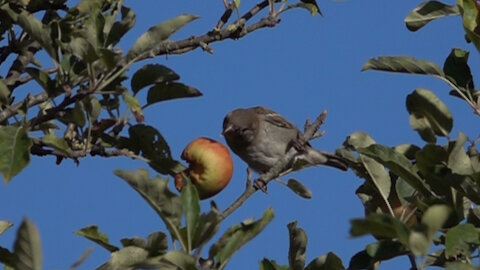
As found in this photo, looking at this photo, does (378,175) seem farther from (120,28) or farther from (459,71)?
(120,28)

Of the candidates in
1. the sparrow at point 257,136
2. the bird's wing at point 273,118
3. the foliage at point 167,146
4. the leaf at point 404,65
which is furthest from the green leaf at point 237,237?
the bird's wing at point 273,118

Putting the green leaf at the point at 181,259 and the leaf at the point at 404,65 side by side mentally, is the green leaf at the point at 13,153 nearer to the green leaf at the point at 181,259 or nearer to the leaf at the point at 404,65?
the green leaf at the point at 181,259

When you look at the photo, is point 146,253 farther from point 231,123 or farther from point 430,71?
point 231,123

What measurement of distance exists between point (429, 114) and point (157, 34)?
1.00 meters

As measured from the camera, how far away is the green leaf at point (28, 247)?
93.3 inches

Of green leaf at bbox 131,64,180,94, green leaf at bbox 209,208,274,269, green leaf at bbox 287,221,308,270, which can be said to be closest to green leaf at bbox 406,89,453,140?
green leaf at bbox 287,221,308,270

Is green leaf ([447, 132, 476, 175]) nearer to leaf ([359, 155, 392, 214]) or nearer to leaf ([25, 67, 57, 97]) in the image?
leaf ([359, 155, 392, 214])

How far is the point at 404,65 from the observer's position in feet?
12.5

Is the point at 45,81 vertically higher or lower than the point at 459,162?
higher

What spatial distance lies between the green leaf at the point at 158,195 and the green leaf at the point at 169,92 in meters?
0.86

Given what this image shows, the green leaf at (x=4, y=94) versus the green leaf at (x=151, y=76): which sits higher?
the green leaf at (x=4, y=94)

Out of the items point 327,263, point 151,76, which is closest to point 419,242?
point 327,263

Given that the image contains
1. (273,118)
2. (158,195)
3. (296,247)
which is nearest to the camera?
(158,195)

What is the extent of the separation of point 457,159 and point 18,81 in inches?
65.0
